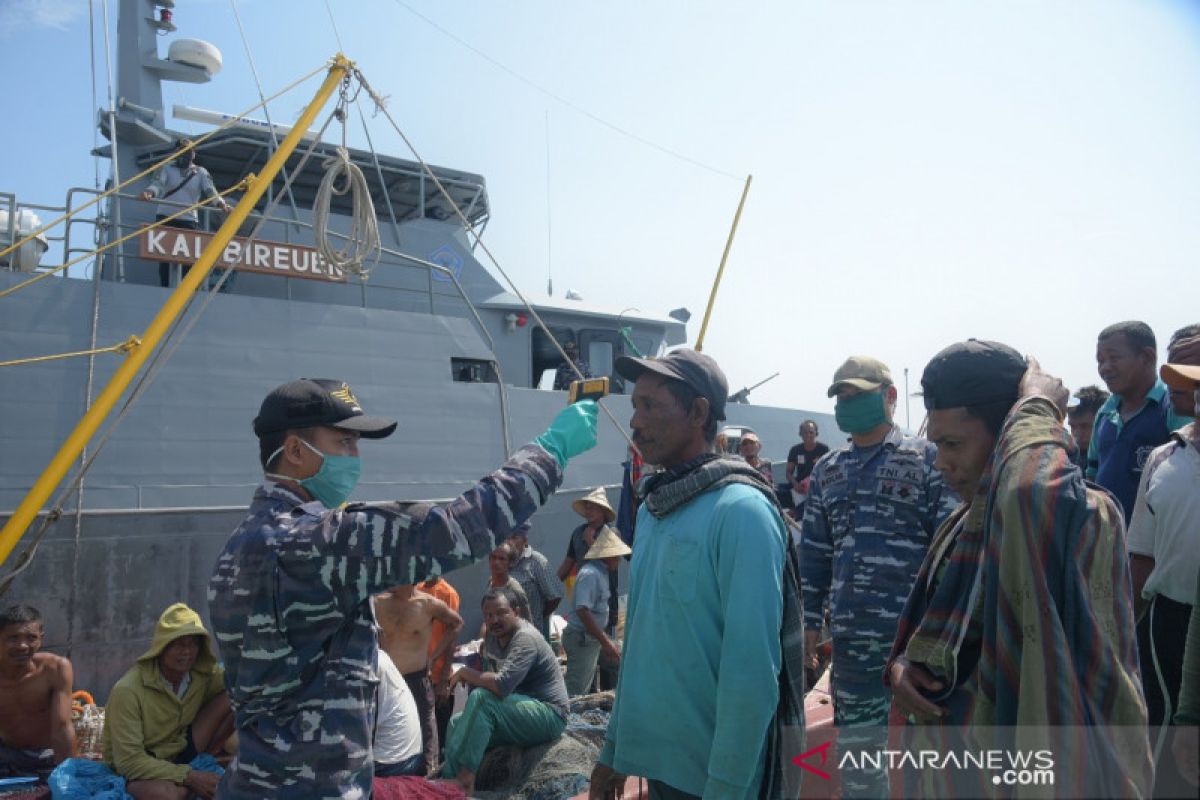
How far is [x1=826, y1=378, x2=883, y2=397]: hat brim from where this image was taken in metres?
3.28

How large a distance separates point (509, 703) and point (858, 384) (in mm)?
2611

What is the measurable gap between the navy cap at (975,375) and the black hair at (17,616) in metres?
4.65

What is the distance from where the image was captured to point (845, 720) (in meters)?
3.08

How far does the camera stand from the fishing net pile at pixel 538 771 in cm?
423

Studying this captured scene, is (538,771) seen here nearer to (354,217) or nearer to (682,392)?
(682,392)

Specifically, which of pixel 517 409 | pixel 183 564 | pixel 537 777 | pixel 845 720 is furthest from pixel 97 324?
pixel 845 720

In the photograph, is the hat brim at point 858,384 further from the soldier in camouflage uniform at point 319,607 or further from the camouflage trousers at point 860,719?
the soldier in camouflage uniform at point 319,607

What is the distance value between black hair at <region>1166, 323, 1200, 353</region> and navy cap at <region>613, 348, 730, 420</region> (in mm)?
1906

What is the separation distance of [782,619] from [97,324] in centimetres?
700

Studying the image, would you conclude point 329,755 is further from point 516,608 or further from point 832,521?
point 516,608

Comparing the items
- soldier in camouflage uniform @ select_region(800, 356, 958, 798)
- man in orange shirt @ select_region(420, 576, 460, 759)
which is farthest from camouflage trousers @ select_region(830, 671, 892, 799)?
man in orange shirt @ select_region(420, 576, 460, 759)

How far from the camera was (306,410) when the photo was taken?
213 centimetres

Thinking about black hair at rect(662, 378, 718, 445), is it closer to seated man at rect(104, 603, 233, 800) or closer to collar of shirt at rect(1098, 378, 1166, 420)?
collar of shirt at rect(1098, 378, 1166, 420)

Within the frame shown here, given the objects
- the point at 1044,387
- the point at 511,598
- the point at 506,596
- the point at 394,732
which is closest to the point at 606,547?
the point at 511,598
